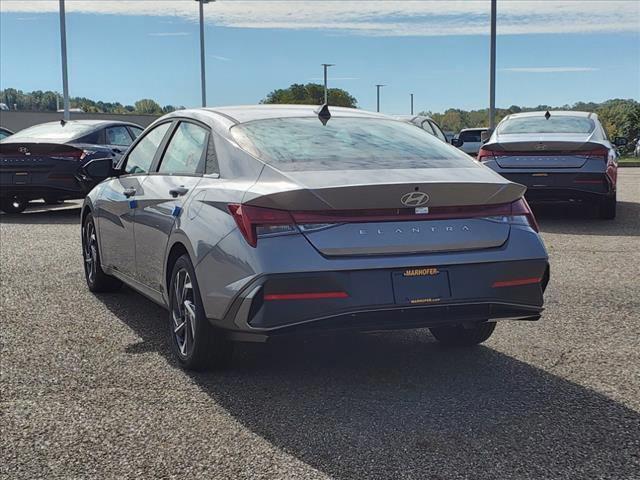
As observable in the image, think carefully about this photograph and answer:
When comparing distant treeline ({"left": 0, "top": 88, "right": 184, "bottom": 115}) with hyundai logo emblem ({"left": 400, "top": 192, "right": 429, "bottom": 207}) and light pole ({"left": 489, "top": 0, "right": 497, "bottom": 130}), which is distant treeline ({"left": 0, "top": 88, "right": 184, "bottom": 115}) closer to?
light pole ({"left": 489, "top": 0, "right": 497, "bottom": 130})

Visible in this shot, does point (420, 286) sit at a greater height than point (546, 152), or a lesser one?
lesser

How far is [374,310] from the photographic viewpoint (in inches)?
167

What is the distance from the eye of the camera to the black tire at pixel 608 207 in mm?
12289

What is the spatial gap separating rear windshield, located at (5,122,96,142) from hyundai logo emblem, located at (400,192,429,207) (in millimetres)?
10613

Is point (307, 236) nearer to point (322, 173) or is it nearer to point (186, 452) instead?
point (322, 173)

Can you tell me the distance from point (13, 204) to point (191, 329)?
1135cm

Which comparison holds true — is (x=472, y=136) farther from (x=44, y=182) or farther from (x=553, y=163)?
(x=44, y=182)

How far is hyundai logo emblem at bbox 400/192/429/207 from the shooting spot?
4332mm

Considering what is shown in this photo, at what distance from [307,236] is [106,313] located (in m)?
2.97

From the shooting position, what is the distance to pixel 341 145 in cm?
496

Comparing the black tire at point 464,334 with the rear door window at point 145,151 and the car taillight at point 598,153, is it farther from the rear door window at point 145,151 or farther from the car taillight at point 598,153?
the car taillight at point 598,153

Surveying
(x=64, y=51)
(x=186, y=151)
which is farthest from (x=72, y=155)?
(x=64, y=51)

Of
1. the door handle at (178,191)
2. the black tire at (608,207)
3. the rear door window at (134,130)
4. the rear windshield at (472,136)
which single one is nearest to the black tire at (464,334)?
the door handle at (178,191)

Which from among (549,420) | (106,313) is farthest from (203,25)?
(549,420)
